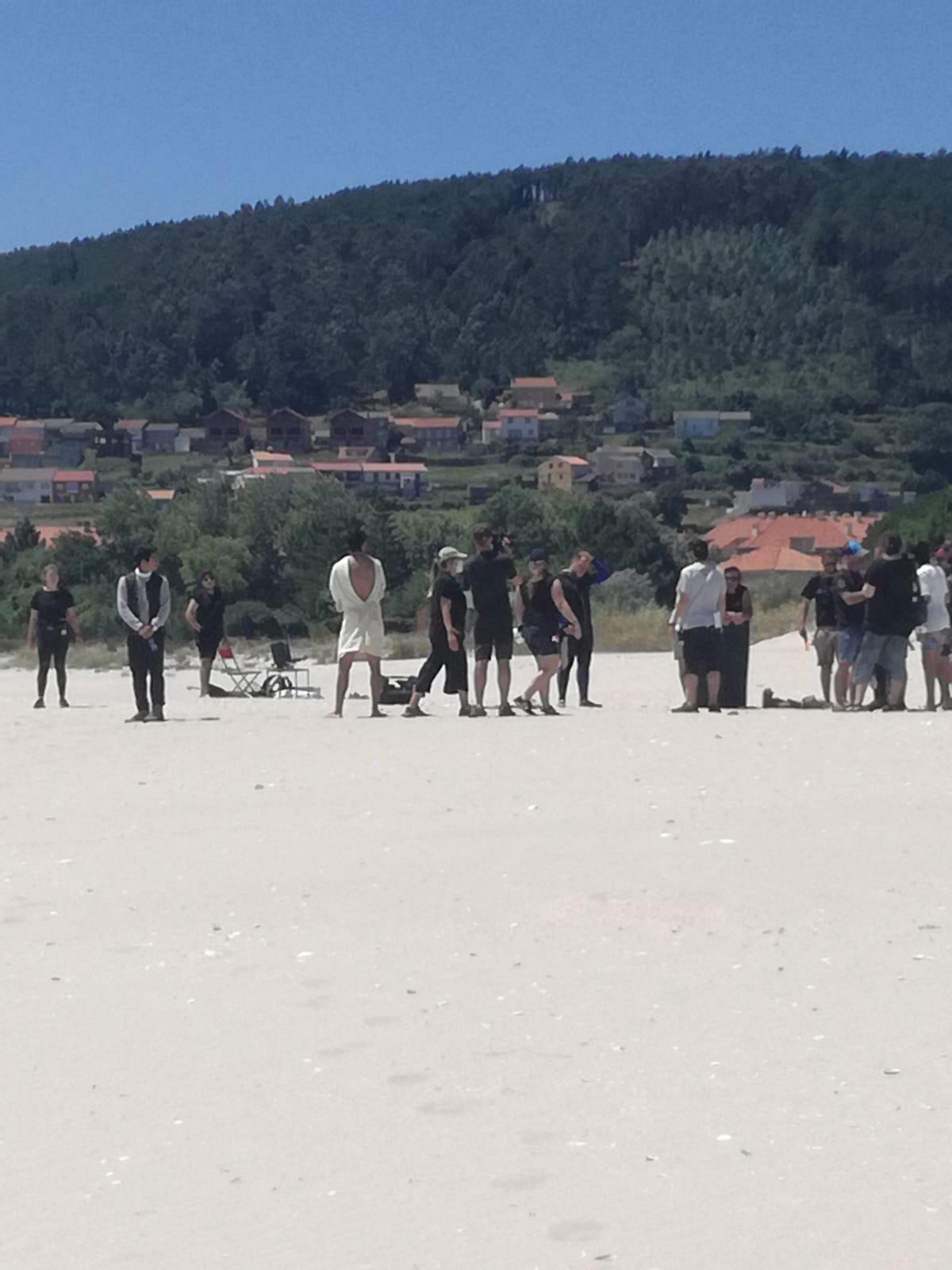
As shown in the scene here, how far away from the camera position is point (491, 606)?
15273mm

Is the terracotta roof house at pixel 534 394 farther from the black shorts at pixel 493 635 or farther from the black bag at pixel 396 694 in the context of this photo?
the black shorts at pixel 493 635

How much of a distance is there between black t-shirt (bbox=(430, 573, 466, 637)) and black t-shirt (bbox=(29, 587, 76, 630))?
427 centimetres

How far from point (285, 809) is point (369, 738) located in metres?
2.93

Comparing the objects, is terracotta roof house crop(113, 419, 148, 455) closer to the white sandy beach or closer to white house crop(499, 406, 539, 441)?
white house crop(499, 406, 539, 441)

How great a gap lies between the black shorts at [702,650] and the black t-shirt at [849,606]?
1.06 metres

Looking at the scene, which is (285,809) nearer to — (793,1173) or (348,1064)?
(348,1064)

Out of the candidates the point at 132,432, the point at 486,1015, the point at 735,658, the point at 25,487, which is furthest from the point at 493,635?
the point at 132,432

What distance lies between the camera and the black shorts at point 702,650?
1506 cm

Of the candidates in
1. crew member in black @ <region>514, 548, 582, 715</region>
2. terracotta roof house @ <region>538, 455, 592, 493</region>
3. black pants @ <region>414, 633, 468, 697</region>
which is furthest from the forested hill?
black pants @ <region>414, 633, 468, 697</region>

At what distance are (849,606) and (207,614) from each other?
7.08 metres

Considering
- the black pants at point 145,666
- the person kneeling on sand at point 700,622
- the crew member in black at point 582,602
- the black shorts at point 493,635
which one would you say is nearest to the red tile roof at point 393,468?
the crew member in black at point 582,602

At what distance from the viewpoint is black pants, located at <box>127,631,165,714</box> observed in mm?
16359

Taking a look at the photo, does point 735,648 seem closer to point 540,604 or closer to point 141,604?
point 540,604

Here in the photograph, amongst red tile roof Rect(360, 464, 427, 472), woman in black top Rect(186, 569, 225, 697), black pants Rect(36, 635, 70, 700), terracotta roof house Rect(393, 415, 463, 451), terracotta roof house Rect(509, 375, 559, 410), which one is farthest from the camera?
terracotta roof house Rect(509, 375, 559, 410)
